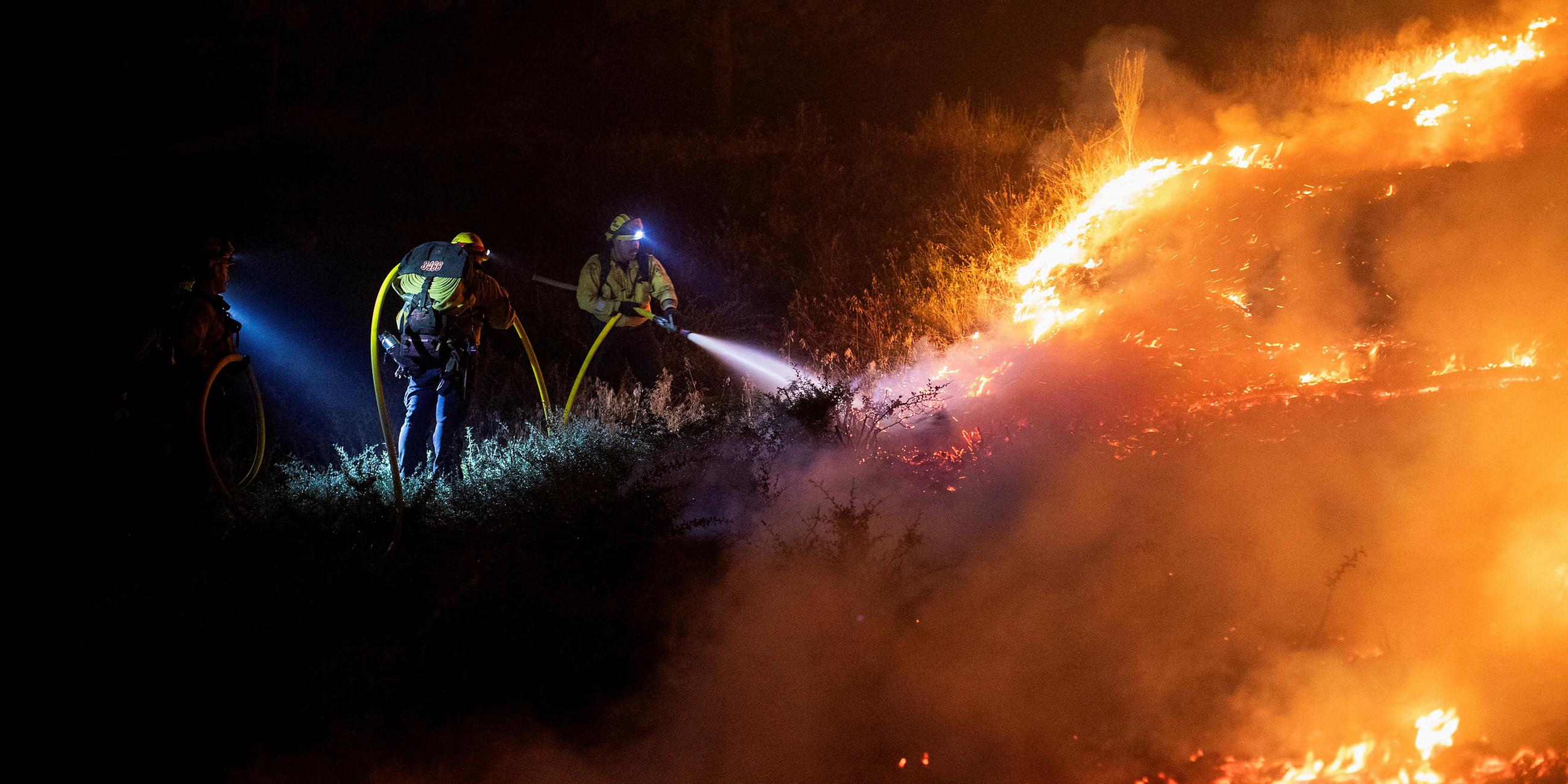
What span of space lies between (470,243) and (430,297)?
41cm

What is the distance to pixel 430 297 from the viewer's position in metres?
5.93

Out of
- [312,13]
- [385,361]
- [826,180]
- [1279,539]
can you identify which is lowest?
[1279,539]

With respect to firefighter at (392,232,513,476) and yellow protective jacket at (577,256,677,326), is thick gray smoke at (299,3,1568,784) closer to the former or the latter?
yellow protective jacket at (577,256,677,326)

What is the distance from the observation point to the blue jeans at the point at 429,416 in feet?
20.2

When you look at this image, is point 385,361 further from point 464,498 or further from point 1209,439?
point 1209,439

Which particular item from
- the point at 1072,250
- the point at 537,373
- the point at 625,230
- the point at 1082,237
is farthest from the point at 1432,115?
the point at 537,373

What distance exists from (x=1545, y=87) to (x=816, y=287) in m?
5.65

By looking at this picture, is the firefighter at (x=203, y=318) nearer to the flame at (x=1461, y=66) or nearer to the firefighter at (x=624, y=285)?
the firefighter at (x=624, y=285)

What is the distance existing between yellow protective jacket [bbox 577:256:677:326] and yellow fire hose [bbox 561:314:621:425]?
0.19 feet

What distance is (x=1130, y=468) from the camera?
18.7 ft

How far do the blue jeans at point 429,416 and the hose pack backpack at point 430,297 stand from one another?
18 centimetres

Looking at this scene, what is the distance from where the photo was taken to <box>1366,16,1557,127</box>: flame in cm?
697

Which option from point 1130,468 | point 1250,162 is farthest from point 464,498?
point 1250,162

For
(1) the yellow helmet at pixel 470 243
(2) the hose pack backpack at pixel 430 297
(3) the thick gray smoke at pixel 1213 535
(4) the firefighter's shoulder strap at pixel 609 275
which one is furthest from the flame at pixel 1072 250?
(2) the hose pack backpack at pixel 430 297
